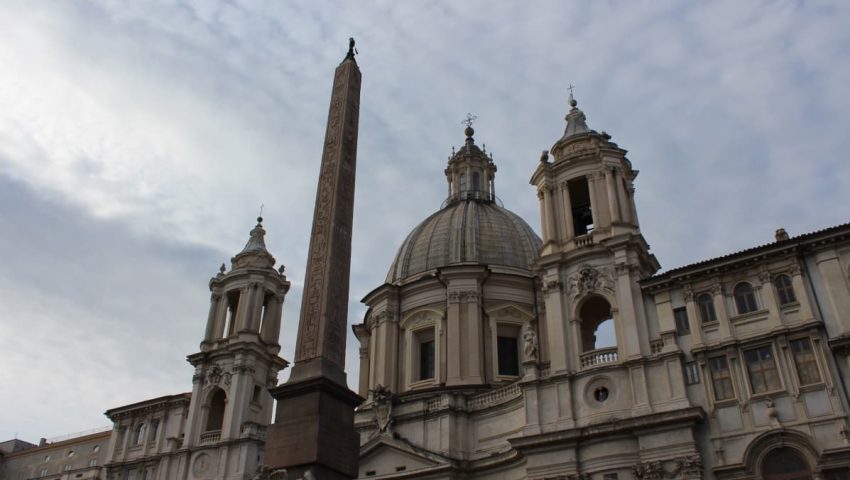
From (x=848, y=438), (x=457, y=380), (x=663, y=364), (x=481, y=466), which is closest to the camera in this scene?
(x=848, y=438)

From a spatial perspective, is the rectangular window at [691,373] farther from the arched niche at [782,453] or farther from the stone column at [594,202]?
the stone column at [594,202]

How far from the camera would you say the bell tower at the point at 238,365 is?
129 ft

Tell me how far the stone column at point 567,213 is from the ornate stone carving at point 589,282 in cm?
202

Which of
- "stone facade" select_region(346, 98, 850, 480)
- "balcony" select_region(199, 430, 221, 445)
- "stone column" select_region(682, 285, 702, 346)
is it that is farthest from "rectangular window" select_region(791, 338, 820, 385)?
"balcony" select_region(199, 430, 221, 445)

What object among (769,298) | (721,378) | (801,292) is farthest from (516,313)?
(801,292)

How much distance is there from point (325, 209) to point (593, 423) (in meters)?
14.9

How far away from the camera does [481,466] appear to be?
31922 millimetres

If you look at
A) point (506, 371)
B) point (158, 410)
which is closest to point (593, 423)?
point (506, 371)

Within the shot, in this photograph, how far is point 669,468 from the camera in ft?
85.1

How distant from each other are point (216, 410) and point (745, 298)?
2971cm

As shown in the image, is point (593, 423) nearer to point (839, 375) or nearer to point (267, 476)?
point (839, 375)

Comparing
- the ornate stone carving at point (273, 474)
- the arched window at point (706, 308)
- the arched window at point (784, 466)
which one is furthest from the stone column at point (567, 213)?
the ornate stone carving at point (273, 474)

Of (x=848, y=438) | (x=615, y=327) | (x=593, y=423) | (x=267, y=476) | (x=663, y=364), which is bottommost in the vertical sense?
(x=267, y=476)

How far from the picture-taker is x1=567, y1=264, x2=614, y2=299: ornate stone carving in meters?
31.0
